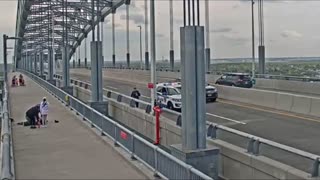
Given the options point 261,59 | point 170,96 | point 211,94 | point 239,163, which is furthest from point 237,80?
point 239,163

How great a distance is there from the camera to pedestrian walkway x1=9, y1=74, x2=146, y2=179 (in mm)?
12008

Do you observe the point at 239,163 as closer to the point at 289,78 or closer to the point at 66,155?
the point at 66,155

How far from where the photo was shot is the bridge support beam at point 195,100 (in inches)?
466

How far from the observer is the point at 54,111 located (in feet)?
92.2

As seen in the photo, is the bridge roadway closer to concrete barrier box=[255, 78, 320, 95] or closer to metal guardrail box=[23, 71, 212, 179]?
metal guardrail box=[23, 71, 212, 179]

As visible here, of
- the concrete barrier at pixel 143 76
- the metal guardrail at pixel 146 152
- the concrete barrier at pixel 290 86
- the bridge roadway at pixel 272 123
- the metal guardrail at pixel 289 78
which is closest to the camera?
the metal guardrail at pixel 146 152

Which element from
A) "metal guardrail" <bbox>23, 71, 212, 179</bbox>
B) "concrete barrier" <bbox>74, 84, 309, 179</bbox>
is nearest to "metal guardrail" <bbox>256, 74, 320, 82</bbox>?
"concrete barrier" <bbox>74, 84, 309, 179</bbox>

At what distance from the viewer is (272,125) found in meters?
20.7

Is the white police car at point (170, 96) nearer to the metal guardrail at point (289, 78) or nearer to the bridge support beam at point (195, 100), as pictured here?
the metal guardrail at point (289, 78)

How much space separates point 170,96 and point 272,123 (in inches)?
357

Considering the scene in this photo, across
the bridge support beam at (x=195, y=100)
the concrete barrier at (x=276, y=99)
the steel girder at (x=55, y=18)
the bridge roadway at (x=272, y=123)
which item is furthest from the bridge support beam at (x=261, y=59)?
the bridge support beam at (x=195, y=100)

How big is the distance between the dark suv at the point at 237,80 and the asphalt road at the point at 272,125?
13747mm

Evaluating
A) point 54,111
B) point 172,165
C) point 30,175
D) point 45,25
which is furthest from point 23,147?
point 45,25

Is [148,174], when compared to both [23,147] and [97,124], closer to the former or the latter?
[23,147]
